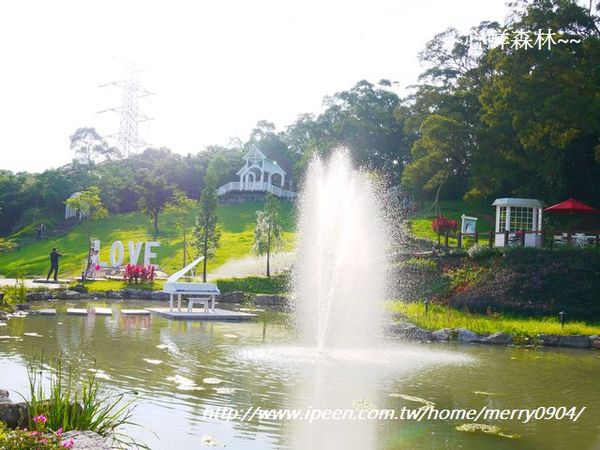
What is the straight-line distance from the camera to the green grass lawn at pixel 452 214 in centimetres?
3920

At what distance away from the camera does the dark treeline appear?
2970cm

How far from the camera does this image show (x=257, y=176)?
63812 millimetres

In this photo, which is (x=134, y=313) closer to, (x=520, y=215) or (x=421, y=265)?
(x=421, y=265)

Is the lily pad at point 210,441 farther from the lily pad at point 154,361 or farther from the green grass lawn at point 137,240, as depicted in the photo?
the green grass lawn at point 137,240

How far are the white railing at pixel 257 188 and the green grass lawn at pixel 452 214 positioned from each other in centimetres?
1411

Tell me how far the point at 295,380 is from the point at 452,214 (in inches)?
1403

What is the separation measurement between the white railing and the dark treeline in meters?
2.34

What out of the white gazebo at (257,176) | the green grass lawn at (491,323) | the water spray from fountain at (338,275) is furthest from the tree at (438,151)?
the white gazebo at (257,176)

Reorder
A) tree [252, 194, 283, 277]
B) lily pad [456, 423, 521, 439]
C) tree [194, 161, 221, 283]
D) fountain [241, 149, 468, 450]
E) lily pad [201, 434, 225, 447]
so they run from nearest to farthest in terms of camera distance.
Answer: lily pad [201, 434, 225, 447], lily pad [456, 423, 521, 439], fountain [241, 149, 468, 450], tree [252, 194, 283, 277], tree [194, 161, 221, 283]

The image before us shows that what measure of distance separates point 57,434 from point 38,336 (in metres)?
10.3

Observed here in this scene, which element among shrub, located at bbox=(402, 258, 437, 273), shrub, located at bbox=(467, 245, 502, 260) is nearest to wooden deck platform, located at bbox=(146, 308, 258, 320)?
shrub, located at bbox=(402, 258, 437, 273)

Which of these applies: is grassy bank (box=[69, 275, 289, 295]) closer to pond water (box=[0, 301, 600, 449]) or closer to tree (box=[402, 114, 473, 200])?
pond water (box=[0, 301, 600, 449])

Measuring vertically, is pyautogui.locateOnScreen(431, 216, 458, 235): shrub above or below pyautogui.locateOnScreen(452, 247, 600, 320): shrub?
above

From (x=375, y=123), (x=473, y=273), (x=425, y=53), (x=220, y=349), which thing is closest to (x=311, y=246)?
(x=473, y=273)
